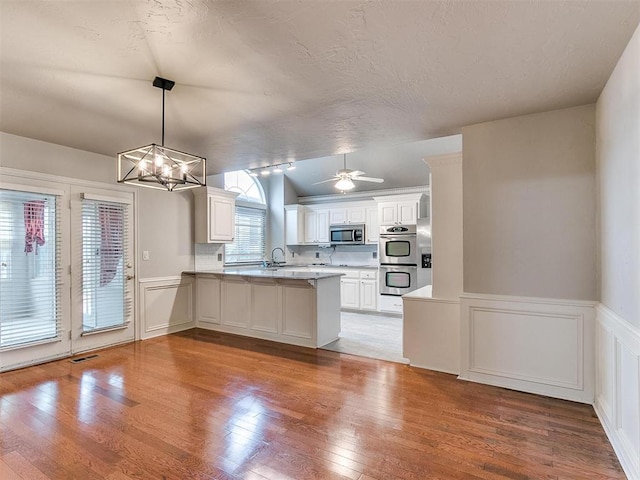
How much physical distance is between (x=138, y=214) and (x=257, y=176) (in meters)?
3.57

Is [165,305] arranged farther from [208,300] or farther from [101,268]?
[101,268]

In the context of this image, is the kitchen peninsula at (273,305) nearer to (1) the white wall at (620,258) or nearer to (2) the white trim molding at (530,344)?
(2) the white trim molding at (530,344)

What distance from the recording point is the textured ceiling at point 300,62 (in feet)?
5.71

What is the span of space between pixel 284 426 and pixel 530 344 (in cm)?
221

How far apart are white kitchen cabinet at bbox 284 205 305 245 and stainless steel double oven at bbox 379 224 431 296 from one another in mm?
2113

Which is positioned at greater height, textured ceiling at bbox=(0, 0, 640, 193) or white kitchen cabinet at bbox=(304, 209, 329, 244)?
textured ceiling at bbox=(0, 0, 640, 193)

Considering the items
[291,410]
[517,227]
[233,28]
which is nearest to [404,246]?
[517,227]

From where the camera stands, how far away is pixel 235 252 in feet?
24.0

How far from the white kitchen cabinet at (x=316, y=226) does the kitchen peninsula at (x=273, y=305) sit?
3.01 meters

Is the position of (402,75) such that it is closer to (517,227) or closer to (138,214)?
(517,227)

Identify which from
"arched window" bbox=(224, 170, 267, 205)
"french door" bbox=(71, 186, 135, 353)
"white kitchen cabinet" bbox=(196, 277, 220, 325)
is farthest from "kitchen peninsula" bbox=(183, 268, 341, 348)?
"arched window" bbox=(224, 170, 267, 205)

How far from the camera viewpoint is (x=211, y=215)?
18.3 feet

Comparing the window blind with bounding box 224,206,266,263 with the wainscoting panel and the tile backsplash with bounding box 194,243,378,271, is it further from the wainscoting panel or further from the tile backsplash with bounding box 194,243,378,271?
the wainscoting panel

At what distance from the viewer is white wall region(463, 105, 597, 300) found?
281 centimetres
